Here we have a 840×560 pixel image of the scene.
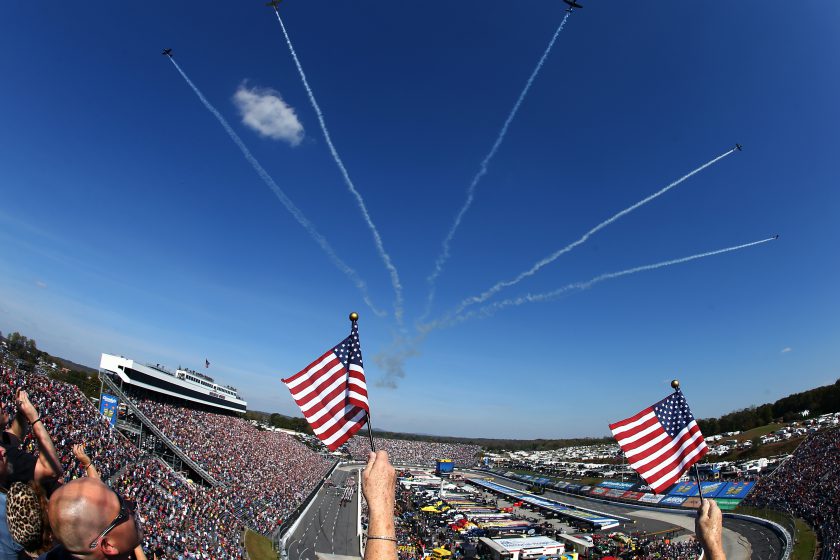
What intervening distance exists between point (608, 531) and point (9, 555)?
51.6 m

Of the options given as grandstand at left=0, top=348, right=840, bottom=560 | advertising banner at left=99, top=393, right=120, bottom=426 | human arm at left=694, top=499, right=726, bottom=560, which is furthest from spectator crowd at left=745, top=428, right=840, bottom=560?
advertising banner at left=99, top=393, right=120, bottom=426

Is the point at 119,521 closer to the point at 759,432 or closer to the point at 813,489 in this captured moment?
the point at 813,489

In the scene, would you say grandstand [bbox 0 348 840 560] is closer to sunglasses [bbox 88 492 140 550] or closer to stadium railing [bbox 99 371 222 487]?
stadium railing [bbox 99 371 222 487]

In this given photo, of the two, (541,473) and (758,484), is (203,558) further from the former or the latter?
(541,473)

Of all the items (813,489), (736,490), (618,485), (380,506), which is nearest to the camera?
(380,506)

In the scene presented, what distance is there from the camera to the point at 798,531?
35062mm

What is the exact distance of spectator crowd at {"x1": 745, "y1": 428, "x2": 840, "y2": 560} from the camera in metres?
32.7

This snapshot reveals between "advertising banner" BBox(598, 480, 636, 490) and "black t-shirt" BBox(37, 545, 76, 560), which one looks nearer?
"black t-shirt" BBox(37, 545, 76, 560)

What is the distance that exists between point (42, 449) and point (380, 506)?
4.27 m

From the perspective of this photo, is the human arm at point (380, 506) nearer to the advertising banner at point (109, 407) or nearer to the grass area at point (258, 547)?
the grass area at point (258, 547)

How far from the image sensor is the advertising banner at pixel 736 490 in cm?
5280

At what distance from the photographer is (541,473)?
103 meters

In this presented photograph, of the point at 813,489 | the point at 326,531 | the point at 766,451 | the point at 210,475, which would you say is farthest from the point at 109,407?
the point at 766,451

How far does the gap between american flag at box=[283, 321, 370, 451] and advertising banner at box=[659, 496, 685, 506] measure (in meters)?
63.8
